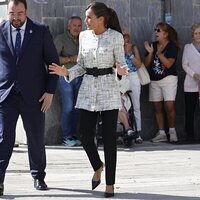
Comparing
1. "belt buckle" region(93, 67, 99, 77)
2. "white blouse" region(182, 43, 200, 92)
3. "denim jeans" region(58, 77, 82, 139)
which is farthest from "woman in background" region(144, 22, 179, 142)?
"belt buckle" region(93, 67, 99, 77)

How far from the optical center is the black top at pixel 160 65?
12.3 metres

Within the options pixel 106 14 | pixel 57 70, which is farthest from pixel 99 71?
pixel 106 14

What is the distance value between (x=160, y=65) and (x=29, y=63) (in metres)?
4.86

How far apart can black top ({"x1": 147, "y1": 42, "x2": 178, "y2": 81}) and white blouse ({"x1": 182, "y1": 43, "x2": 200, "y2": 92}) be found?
0.71 ft

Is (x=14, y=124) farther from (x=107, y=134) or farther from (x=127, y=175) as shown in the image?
(x=127, y=175)

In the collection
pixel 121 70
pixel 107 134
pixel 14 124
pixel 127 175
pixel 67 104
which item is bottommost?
pixel 127 175

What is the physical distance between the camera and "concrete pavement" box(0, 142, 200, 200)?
789cm

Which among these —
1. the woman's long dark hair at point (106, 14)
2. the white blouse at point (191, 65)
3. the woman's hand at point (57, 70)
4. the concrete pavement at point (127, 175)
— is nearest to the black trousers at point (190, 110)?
the white blouse at point (191, 65)

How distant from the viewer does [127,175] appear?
9.19 m

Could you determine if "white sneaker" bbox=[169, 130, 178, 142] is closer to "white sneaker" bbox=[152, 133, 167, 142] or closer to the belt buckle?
"white sneaker" bbox=[152, 133, 167, 142]

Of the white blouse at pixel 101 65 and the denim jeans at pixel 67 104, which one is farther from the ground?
the white blouse at pixel 101 65

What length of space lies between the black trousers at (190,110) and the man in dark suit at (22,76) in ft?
16.3

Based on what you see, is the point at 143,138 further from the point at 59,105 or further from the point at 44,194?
the point at 44,194

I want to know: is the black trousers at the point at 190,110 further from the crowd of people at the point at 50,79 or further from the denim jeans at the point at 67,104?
the crowd of people at the point at 50,79
